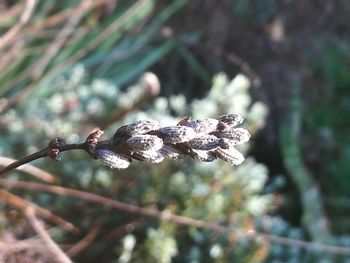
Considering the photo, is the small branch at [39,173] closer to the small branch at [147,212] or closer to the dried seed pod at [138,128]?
the small branch at [147,212]

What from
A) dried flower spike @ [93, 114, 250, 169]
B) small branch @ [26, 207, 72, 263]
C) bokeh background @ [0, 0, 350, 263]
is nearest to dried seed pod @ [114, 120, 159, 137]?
dried flower spike @ [93, 114, 250, 169]

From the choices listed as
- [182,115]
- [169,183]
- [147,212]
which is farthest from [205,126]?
[182,115]

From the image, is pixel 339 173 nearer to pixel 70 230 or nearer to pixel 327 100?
pixel 327 100

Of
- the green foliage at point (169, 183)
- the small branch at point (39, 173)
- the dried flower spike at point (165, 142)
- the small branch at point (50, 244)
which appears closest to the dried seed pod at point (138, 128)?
the dried flower spike at point (165, 142)

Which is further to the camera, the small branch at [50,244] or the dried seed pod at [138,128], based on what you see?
the small branch at [50,244]

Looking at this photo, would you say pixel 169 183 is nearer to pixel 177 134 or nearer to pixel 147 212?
pixel 147 212

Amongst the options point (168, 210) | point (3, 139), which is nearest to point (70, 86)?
point (3, 139)
